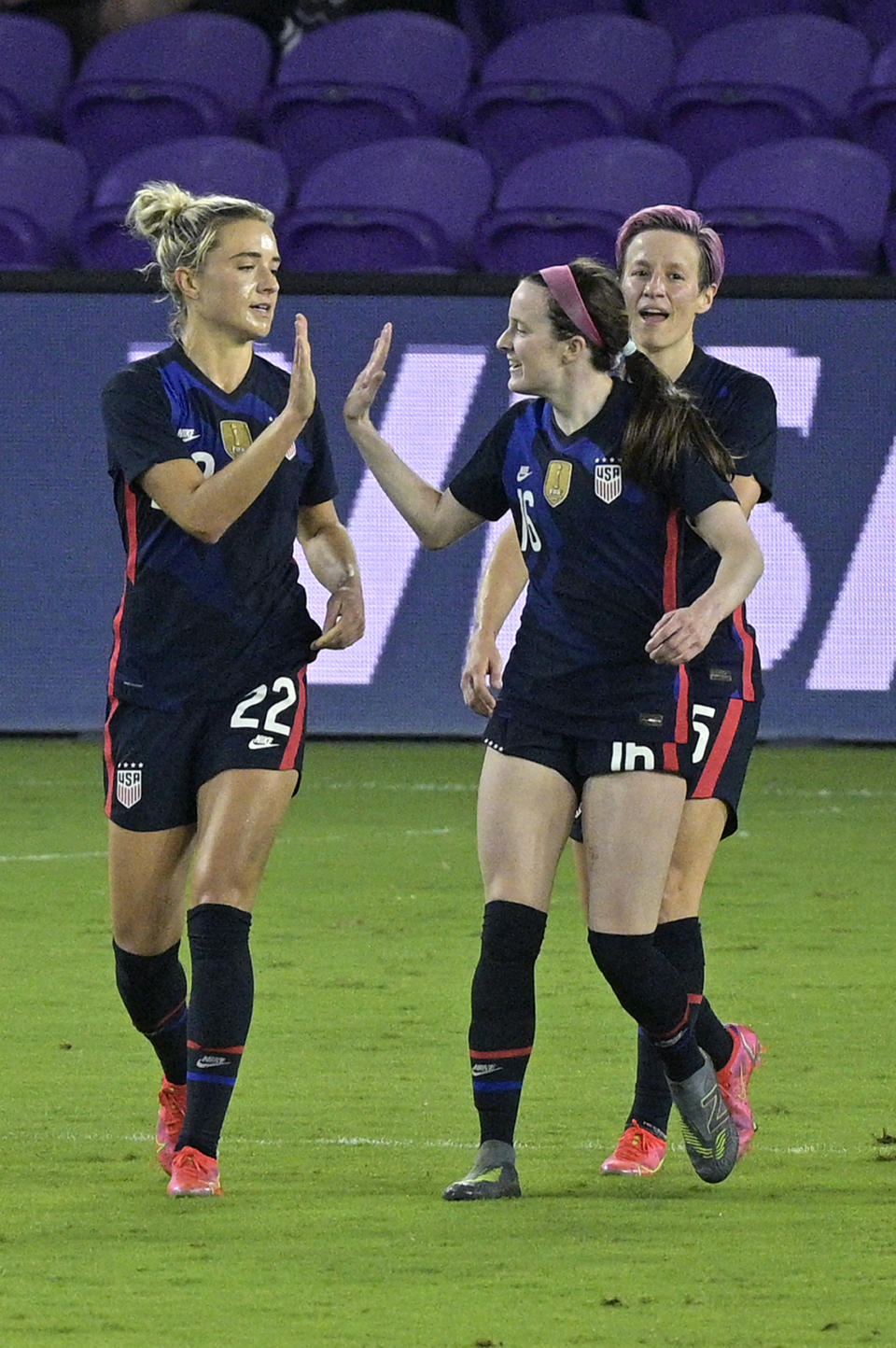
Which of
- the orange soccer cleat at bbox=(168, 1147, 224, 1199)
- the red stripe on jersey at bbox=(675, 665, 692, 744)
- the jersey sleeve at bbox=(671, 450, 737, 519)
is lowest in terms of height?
the orange soccer cleat at bbox=(168, 1147, 224, 1199)

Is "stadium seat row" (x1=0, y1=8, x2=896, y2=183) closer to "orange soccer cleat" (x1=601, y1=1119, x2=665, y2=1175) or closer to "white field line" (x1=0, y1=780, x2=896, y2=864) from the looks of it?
"white field line" (x1=0, y1=780, x2=896, y2=864)

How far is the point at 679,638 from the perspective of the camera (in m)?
4.52

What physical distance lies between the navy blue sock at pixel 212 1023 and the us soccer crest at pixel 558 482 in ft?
3.35

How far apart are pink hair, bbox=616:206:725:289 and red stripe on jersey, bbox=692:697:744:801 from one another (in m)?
0.94

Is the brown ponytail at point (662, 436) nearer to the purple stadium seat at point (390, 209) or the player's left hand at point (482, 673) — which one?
the player's left hand at point (482, 673)

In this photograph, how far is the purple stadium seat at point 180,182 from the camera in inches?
555

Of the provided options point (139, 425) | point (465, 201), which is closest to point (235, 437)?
point (139, 425)

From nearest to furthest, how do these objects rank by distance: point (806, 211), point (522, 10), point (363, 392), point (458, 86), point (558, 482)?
1. point (558, 482)
2. point (363, 392)
3. point (806, 211)
4. point (458, 86)
5. point (522, 10)

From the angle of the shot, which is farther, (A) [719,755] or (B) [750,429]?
(B) [750,429]

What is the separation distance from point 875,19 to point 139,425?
1162cm

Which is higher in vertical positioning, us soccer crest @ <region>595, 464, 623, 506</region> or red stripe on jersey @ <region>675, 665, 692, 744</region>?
us soccer crest @ <region>595, 464, 623, 506</region>

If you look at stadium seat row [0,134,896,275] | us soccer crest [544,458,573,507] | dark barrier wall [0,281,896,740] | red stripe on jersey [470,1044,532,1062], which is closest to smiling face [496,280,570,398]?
us soccer crest [544,458,573,507]

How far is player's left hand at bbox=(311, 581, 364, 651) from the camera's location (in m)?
5.07

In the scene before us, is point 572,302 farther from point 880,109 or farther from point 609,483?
point 880,109
